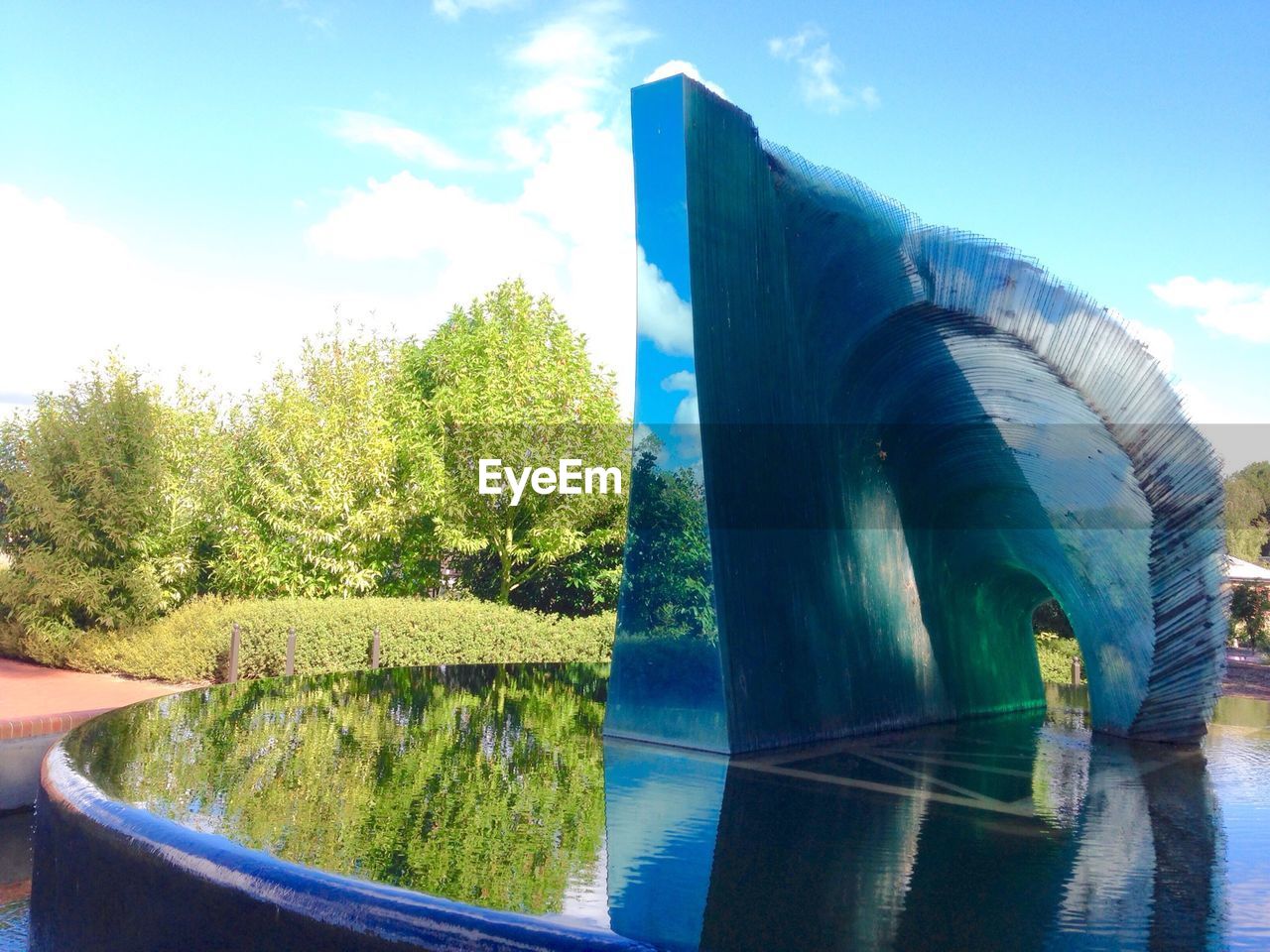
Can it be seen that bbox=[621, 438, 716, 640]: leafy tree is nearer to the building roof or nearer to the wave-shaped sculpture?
the wave-shaped sculpture

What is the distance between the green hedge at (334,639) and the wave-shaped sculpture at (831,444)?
9896mm

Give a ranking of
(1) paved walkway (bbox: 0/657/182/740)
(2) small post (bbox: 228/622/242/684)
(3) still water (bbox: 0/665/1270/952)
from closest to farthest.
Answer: (3) still water (bbox: 0/665/1270/952)
(1) paved walkway (bbox: 0/657/182/740)
(2) small post (bbox: 228/622/242/684)

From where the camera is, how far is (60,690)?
15.3 meters

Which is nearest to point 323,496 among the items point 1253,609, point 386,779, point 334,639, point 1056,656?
point 334,639

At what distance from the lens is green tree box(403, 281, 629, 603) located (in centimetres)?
2202

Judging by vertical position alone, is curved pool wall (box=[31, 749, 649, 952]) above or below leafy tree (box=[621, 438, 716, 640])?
below

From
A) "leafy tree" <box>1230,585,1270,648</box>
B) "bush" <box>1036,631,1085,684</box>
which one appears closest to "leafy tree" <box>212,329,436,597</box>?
"bush" <box>1036,631,1085,684</box>

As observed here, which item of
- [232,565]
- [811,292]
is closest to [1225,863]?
[811,292]

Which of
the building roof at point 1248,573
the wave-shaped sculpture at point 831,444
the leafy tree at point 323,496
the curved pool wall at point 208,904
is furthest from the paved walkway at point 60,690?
the building roof at point 1248,573

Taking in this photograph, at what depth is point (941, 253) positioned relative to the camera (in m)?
6.80

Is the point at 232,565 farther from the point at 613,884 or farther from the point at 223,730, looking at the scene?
the point at 613,884

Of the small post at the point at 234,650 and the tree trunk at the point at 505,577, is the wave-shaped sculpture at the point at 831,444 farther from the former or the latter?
the tree trunk at the point at 505,577

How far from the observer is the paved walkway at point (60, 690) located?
13188 mm

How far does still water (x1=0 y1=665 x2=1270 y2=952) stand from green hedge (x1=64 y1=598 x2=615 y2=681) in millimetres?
8044
